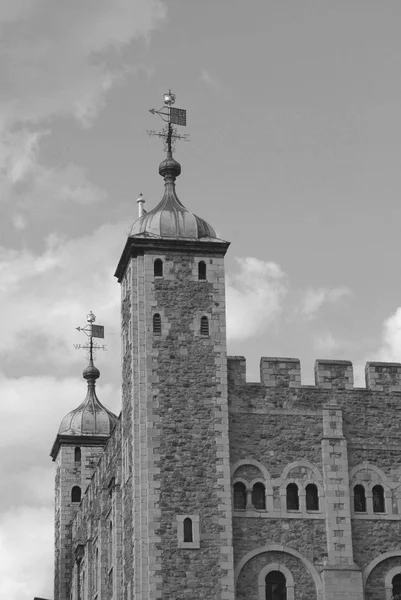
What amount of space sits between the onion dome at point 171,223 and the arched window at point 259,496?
30.4 feet

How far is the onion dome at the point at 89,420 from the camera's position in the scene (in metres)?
75.9

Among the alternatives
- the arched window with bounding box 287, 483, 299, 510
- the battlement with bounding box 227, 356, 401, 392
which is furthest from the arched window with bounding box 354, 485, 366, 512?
the battlement with bounding box 227, 356, 401, 392

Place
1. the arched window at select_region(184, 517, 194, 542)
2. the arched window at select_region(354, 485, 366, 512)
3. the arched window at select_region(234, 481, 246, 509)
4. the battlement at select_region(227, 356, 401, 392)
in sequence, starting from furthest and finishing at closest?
the battlement at select_region(227, 356, 401, 392)
the arched window at select_region(354, 485, 366, 512)
the arched window at select_region(234, 481, 246, 509)
the arched window at select_region(184, 517, 194, 542)

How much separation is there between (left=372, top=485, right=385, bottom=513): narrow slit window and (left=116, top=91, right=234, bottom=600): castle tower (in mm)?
5416

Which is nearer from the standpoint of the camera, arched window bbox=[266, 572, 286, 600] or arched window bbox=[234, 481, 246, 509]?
arched window bbox=[266, 572, 286, 600]

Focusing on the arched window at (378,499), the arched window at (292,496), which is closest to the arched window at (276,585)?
the arched window at (292,496)

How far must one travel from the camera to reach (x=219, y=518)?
52125 millimetres

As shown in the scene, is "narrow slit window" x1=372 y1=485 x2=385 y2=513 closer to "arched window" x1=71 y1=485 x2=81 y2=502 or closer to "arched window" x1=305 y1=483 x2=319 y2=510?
"arched window" x1=305 y1=483 x2=319 y2=510

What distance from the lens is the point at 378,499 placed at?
Answer: 5416cm

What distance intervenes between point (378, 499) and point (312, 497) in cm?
240

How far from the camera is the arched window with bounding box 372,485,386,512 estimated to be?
54.0 m

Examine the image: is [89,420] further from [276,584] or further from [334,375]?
[276,584]

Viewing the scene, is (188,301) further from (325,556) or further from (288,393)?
(325,556)

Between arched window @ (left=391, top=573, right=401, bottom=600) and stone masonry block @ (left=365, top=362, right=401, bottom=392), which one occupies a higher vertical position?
stone masonry block @ (left=365, top=362, right=401, bottom=392)
